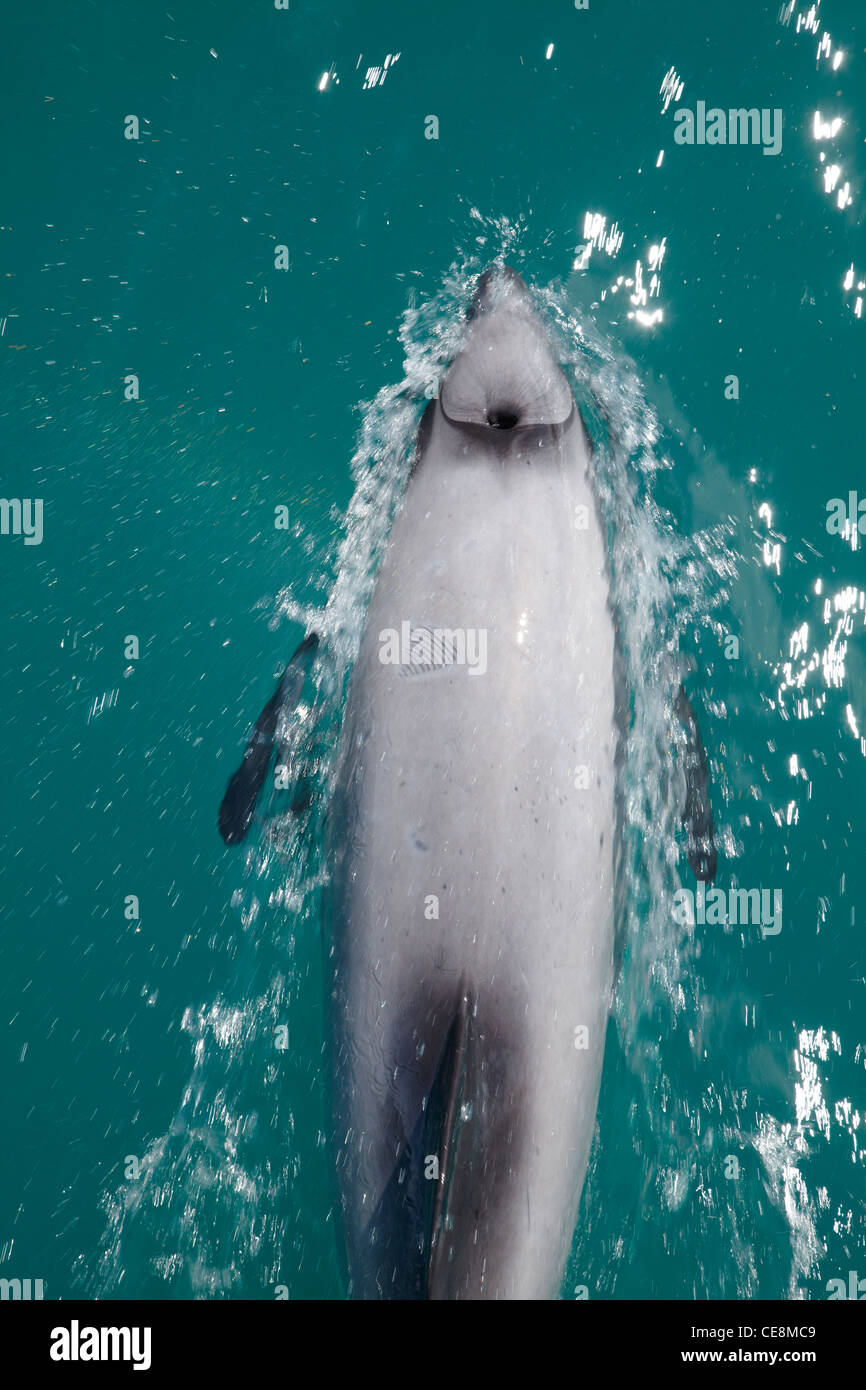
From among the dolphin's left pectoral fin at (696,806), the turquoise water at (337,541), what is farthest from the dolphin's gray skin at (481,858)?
the dolphin's left pectoral fin at (696,806)

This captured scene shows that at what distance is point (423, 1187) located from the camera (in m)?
3.44

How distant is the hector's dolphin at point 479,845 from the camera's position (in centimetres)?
353

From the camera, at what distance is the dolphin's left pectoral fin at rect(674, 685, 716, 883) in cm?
483

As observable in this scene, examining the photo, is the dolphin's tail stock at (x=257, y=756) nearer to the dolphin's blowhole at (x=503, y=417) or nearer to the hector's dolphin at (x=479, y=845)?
the hector's dolphin at (x=479, y=845)

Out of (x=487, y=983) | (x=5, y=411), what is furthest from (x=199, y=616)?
(x=487, y=983)

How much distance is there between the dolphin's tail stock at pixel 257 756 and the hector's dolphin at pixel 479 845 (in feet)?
0.06

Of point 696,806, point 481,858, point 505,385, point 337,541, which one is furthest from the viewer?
point 337,541

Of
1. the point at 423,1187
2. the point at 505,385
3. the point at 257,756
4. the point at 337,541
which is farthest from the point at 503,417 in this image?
the point at 423,1187

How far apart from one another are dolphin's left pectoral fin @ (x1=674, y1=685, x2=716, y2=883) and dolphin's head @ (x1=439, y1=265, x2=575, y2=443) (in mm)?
1791

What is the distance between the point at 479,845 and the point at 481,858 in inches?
2.3

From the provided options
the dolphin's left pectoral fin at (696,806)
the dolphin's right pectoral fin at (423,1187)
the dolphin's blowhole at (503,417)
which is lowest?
the dolphin's right pectoral fin at (423,1187)

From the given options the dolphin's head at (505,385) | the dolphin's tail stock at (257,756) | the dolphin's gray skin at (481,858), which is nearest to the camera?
the dolphin's gray skin at (481,858)

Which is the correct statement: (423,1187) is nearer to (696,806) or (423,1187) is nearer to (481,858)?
(481,858)
